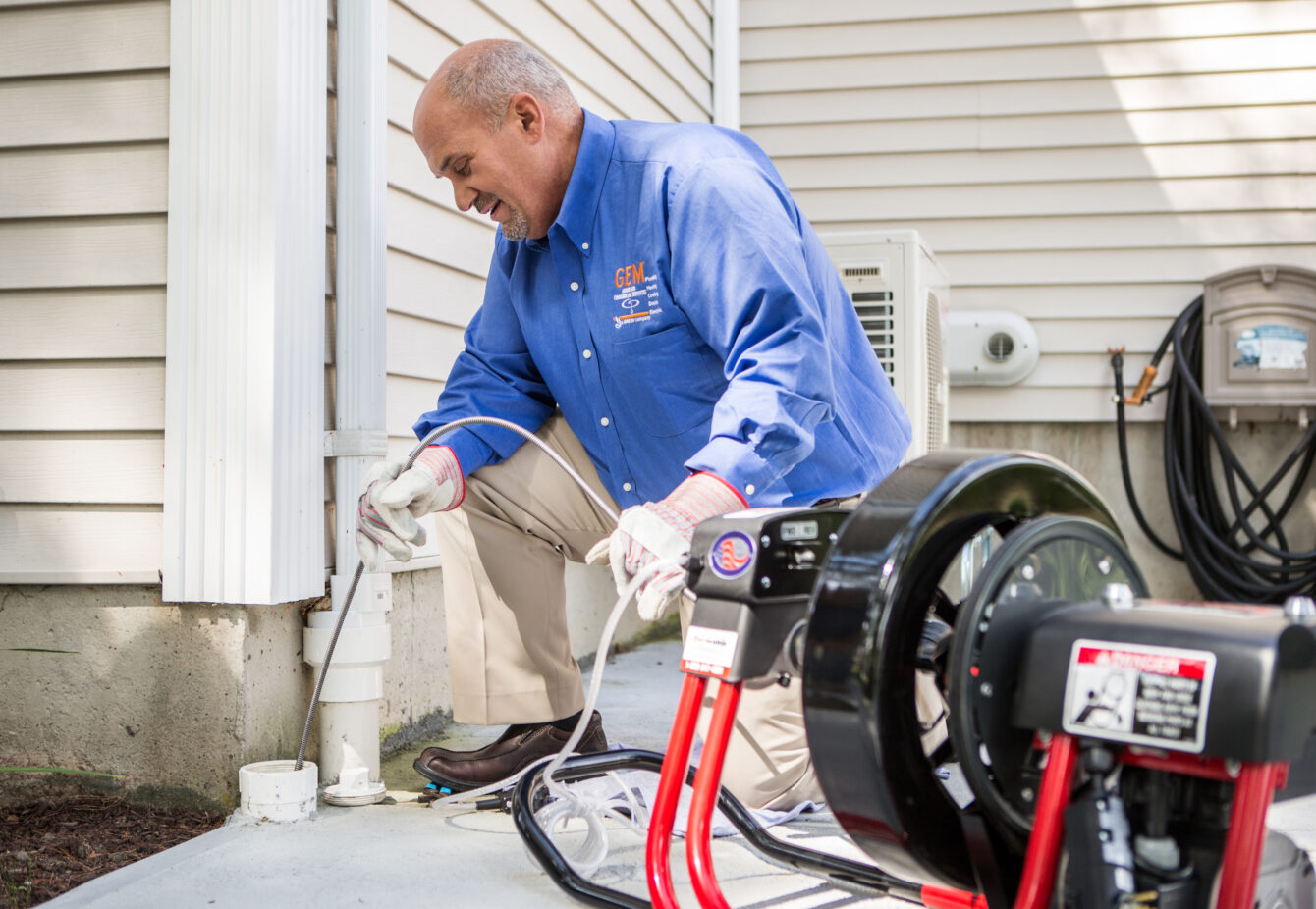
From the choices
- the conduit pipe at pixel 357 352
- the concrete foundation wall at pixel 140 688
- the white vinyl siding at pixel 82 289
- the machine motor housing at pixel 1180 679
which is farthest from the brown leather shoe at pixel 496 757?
the machine motor housing at pixel 1180 679

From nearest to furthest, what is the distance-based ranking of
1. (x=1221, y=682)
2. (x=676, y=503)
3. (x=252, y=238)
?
(x=1221, y=682), (x=676, y=503), (x=252, y=238)

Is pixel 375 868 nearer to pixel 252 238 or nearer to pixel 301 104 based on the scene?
pixel 252 238

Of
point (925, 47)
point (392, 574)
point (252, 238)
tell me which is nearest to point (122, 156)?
point (252, 238)

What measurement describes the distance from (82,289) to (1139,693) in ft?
5.92

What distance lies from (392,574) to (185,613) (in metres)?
0.52

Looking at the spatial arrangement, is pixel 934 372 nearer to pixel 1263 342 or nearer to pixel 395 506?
pixel 1263 342

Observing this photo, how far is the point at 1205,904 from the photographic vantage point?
2.83 feet

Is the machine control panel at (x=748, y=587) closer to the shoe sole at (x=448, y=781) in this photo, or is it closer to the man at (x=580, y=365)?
the man at (x=580, y=365)

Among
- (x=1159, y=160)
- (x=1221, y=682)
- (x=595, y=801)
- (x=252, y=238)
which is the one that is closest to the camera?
(x=1221, y=682)

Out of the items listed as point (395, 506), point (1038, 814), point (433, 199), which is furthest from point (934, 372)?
point (1038, 814)

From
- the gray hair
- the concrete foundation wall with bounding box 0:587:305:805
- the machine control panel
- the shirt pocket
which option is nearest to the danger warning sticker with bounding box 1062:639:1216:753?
the machine control panel

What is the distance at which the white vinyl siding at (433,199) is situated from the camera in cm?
237

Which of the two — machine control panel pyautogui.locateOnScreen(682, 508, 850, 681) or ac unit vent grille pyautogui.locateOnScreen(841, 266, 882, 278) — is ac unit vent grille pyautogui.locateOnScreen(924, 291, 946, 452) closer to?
ac unit vent grille pyautogui.locateOnScreen(841, 266, 882, 278)

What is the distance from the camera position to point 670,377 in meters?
1.89
